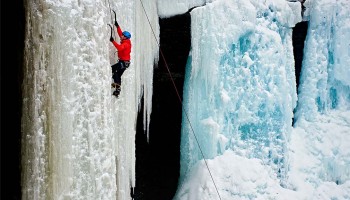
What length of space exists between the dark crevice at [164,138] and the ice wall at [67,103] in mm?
4456

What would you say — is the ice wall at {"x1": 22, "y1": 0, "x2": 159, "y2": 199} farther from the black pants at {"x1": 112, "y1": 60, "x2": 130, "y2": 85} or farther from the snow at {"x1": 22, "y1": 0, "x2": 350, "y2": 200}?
the black pants at {"x1": 112, "y1": 60, "x2": 130, "y2": 85}

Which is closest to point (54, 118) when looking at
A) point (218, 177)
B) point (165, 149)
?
point (218, 177)

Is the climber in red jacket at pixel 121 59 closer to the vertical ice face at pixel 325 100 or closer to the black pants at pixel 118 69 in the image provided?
the black pants at pixel 118 69

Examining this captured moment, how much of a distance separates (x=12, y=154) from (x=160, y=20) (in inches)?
199

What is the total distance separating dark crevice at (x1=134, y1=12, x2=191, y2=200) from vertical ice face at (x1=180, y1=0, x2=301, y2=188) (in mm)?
802

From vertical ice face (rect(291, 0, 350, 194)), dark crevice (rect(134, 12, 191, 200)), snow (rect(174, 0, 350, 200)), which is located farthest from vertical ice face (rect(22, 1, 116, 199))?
vertical ice face (rect(291, 0, 350, 194))

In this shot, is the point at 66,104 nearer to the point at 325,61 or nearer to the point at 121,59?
the point at 121,59

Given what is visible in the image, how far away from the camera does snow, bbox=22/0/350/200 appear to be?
8.26 feet

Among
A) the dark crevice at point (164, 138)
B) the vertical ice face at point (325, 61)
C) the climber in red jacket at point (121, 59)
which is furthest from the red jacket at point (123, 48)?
the vertical ice face at point (325, 61)

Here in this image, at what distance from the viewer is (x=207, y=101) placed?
6.65m

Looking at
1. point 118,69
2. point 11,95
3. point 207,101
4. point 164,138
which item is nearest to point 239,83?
point 207,101

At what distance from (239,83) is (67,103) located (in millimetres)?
4499

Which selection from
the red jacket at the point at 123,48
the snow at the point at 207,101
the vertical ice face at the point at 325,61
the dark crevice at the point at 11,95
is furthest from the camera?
the vertical ice face at the point at 325,61

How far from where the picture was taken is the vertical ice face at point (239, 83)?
652cm
